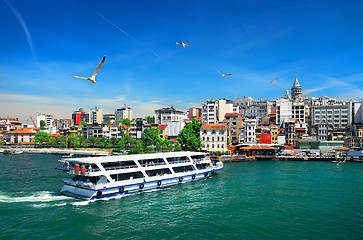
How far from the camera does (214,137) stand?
68250mm

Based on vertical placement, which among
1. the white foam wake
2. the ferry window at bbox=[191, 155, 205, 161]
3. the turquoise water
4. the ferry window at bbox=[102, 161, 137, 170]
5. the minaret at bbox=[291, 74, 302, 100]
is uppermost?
the minaret at bbox=[291, 74, 302, 100]

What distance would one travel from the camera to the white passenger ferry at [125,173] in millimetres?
26188

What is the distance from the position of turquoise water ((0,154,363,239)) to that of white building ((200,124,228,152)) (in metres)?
35.1

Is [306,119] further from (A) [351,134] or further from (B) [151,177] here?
(B) [151,177]

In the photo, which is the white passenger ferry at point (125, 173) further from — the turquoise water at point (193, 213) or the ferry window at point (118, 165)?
the turquoise water at point (193, 213)

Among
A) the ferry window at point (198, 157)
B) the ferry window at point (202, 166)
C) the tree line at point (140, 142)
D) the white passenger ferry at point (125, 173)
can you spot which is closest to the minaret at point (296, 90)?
the tree line at point (140, 142)

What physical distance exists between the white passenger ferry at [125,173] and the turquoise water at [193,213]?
106cm

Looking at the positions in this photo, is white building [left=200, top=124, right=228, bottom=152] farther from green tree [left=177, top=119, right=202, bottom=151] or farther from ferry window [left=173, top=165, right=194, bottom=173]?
ferry window [left=173, top=165, right=194, bottom=173]

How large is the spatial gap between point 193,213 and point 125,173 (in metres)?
9.71

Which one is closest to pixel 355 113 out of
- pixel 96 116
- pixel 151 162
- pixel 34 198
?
pixel 151 162

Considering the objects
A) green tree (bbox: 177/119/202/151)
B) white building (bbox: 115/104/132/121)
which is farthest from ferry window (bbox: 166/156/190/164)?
white building (bbox: 115/104/132/121)

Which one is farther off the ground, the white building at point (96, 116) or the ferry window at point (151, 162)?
the white building at point (96, 116)

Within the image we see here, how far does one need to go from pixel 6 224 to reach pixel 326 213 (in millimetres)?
24046

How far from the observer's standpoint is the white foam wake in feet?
80.3
